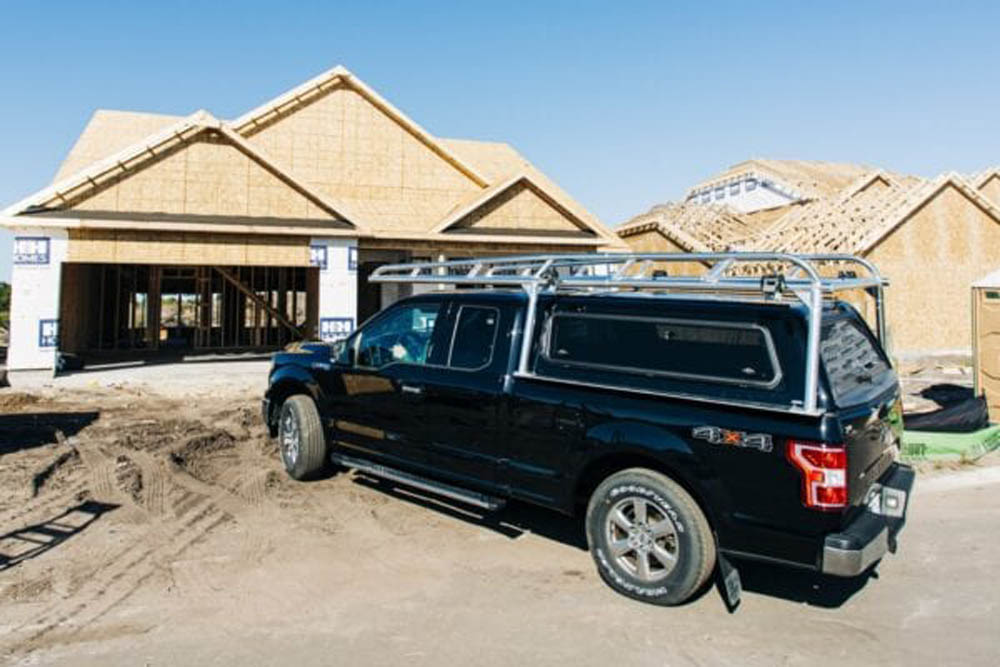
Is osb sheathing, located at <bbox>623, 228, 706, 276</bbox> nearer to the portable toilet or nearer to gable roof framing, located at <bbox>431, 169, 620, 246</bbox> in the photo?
gable roof framing, located at <bbox>431, 169, 620, 246</bbox>

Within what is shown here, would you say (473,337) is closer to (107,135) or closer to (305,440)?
(305,440)

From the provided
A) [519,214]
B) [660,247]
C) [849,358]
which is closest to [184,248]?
[519,214]

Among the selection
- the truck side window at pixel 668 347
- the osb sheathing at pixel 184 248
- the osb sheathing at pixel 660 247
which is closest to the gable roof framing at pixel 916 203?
the osb sheathing at pixel 660 247

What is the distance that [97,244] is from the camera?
14180mm

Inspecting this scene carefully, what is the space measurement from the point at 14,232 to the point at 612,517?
15329 millimetres

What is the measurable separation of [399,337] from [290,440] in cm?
190

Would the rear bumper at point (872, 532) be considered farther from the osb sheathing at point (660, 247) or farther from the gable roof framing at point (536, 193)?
the osb sheathing at point (660, 247)

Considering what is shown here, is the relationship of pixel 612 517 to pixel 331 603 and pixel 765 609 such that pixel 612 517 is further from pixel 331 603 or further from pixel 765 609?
pixel 331 603

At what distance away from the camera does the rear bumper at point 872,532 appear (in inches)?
137

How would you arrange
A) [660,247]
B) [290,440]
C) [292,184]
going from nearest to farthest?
[290,440]
[292,184]
[660,247]

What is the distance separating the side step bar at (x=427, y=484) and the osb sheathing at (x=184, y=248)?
10.5m

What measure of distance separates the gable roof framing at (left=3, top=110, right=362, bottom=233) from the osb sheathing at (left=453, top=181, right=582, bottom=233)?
3793 mm

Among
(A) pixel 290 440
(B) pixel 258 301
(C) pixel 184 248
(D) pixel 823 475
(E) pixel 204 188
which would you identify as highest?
(E) pixel 204 188

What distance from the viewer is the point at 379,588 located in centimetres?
432
